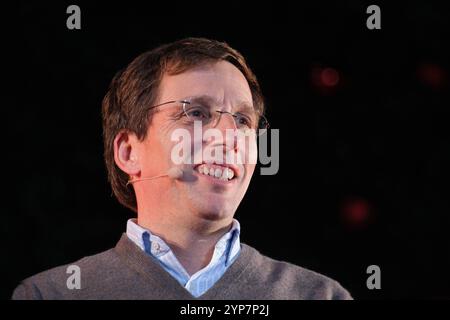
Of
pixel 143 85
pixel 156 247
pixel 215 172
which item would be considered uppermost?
pixel 143 85

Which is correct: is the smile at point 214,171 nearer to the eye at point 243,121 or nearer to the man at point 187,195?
the man at point 187,195

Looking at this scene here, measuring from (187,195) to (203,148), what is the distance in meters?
0.15

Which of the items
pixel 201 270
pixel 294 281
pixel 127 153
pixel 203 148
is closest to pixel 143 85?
pixel 127 153

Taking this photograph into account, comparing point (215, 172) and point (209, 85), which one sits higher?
point (209, 85)

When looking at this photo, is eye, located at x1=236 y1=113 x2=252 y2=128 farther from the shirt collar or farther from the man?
the shirt collar

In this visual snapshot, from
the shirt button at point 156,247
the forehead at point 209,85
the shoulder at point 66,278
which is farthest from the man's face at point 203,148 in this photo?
the shoulder at point 66,278

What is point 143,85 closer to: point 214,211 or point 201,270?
point 214,211

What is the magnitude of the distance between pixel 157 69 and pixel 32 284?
77 cm

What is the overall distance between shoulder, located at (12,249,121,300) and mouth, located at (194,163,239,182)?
385mm

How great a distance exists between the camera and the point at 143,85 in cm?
239

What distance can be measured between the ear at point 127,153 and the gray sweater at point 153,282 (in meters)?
0.22

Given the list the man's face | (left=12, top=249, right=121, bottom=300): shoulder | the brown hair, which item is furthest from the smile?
(left=12, top=249, right=121, bottom=300): shoulder
